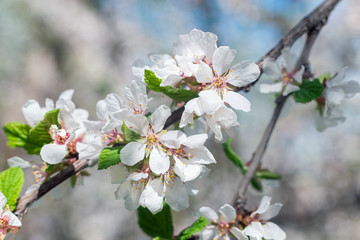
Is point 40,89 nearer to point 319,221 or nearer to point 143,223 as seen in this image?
point 319,221

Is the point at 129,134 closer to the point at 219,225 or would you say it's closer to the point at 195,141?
the point at 195,141

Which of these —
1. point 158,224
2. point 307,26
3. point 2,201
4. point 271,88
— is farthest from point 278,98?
point 2,201

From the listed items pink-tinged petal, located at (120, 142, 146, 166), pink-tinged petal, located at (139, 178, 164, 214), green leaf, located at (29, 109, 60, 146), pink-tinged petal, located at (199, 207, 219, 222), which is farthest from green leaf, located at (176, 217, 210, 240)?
green leaf, located at (29, 109, 60, 146)

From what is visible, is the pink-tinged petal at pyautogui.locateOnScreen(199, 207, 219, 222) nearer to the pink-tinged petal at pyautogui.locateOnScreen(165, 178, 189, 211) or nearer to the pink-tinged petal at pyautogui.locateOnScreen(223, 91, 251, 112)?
the pink-tinged petal at pyautogui.locateOnScreen(165, 178, 189, 211)

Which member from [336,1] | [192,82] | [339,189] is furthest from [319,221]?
[192,82]

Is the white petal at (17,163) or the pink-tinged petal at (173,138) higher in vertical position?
the pink-tinged petal at (173,138)

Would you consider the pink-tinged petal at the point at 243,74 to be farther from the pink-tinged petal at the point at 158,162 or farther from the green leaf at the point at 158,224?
the green leaf at the point at 158,224

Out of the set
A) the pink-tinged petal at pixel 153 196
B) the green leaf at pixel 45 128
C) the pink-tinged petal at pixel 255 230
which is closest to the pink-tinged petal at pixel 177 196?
the pink-tinged petal at pixel 153 196
